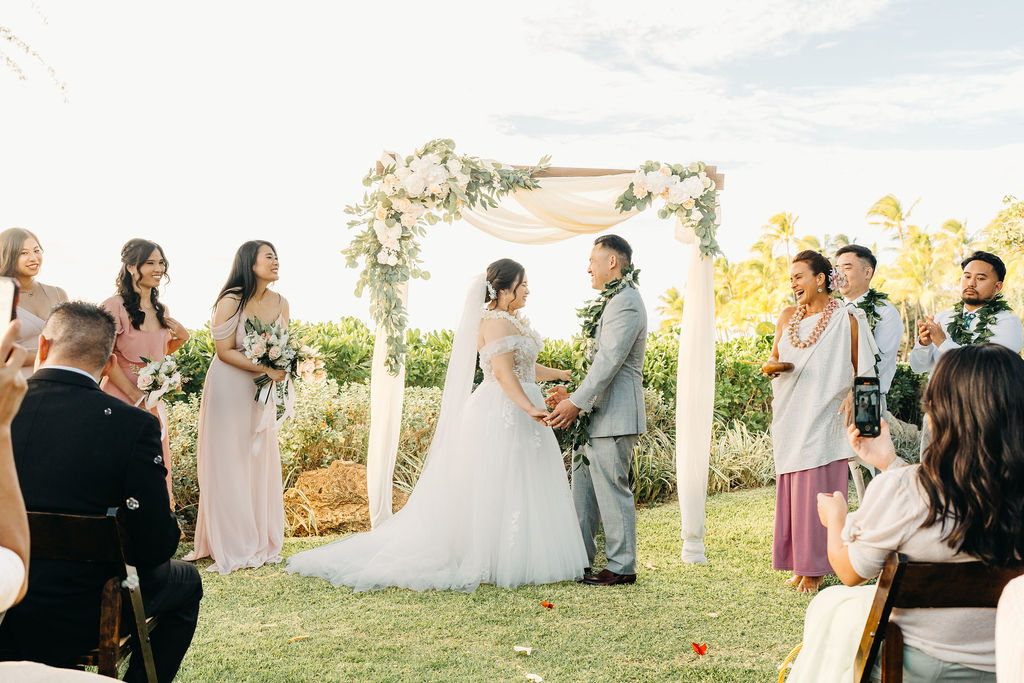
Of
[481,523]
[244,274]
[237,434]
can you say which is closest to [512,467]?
[481,523]

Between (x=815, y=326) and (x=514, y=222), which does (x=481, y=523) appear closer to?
(x=514, y=222)

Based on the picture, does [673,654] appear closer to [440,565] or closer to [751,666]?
[751,666]

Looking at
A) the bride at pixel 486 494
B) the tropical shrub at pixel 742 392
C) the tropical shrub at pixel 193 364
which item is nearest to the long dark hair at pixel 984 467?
the bride at pixel 486 494

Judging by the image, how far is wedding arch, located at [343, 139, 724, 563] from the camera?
246 inches

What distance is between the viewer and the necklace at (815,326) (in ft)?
18.4

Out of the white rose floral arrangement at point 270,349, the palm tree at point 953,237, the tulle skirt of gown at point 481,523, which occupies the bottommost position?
the tulle skirt of gown at point 481,523

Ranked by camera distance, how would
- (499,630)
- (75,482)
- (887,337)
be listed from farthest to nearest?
(887,337) < (499,630) < (75,482)

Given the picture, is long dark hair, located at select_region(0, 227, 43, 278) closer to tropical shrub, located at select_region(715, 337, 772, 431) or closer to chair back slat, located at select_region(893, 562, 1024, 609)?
chair back slat, located at select_region(893, 562, 1024, 609)

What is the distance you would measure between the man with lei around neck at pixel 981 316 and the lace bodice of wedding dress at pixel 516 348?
9.98ft

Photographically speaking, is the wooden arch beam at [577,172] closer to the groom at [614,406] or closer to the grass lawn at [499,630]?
the groom at [614,406]

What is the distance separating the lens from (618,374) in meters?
5.70

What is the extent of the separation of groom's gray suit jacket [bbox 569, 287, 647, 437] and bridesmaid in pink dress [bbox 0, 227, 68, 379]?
4187mm

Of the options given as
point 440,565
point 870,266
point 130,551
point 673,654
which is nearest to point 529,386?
point 440,565

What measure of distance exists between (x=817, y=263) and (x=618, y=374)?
1642 mm
